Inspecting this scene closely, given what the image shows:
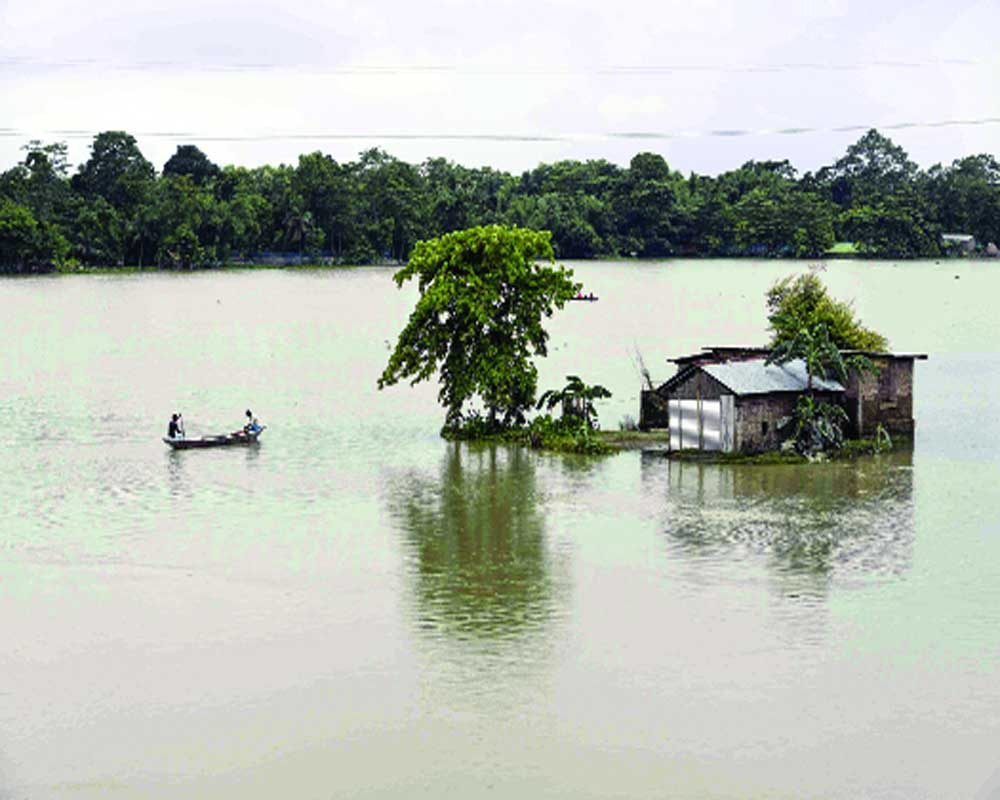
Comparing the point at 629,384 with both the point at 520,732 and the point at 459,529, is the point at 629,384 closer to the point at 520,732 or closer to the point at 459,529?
the point at 459,529

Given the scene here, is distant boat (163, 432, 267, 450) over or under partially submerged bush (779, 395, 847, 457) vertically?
under

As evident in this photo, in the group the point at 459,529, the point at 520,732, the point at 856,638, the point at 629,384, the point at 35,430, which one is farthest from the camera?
the point at 629,384

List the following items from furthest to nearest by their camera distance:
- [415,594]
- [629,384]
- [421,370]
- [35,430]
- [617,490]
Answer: [629,384] → [35,430] → [421,370] → [617,490] → [415,594]

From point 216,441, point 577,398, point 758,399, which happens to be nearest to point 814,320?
point 577,398

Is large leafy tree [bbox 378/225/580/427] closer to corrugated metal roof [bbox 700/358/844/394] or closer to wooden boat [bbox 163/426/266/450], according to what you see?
wooden boat [bbox 163/426/266/450]

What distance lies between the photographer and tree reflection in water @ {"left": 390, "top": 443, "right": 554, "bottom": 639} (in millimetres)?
31530

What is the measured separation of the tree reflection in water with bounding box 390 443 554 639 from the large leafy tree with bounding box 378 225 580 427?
7.27 feet

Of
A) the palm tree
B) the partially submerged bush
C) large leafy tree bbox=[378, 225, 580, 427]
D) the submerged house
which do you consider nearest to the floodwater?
the partially submerged bush

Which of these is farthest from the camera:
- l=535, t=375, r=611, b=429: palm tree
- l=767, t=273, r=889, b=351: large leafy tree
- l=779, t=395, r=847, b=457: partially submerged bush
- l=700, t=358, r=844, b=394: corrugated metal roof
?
l=767, t=273, r=889, b=351: large leafy tree

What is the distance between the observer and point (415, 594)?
3331 cm

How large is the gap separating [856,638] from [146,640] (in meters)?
12.9

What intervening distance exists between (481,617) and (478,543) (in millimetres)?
6754

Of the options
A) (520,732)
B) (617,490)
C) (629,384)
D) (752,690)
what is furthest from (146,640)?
(629,384)

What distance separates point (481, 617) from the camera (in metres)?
31.2
